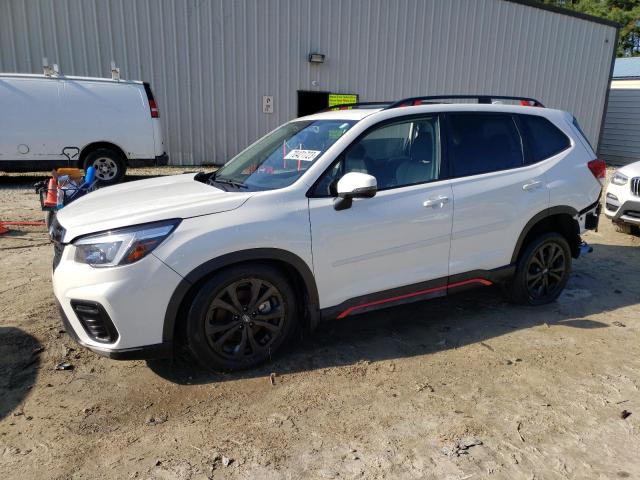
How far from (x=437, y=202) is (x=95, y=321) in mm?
2406

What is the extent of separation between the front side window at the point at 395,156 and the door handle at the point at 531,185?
850 millimetres

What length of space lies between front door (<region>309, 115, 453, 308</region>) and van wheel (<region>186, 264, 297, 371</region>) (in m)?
0.29

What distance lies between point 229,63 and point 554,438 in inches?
500

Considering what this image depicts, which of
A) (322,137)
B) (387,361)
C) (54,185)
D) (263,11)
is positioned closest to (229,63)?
(263,11)

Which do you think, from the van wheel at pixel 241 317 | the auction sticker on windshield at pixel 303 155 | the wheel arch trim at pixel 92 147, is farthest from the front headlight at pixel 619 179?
the wheel arch trim at pixel 92 147

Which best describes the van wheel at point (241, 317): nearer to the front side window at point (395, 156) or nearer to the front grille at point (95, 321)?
the front grille at point (95, 321)

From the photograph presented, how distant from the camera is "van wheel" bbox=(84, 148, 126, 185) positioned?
9.94m

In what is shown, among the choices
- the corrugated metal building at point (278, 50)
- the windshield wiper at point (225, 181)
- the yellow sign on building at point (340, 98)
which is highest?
the corrugated metal building at point (278, 50)

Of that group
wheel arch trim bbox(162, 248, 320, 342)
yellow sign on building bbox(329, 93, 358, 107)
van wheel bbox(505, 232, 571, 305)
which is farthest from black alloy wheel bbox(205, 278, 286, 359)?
yellow sign on building bbox(329, 93, 358, 107)

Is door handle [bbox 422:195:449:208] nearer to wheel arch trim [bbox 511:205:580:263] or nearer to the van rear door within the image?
wheel arch trim [bbox 511:205:580:263]

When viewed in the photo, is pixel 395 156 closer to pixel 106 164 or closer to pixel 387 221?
pixel 387 221

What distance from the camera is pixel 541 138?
14.0ft

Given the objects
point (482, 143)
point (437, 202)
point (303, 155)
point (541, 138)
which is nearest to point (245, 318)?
point (303, 155)

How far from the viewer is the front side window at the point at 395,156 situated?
11.1ft
